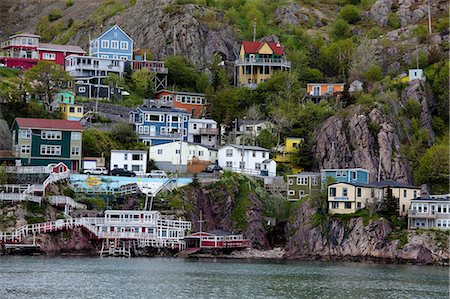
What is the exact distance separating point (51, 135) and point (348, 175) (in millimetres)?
30791

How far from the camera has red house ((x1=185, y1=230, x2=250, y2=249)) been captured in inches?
4446

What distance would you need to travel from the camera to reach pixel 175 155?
427ft

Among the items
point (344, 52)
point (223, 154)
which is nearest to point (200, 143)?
point (223, 154)

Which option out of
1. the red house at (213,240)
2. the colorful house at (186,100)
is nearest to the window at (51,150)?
the red house at (213,240)

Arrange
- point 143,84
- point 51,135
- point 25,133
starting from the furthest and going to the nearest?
1. point 143,84
2. point 51,135
3. point 25,133

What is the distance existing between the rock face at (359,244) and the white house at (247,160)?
43.3ft

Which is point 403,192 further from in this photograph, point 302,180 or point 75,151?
point 75,151

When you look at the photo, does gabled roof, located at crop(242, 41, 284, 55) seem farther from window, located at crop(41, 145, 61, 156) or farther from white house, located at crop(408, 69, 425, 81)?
window, located at crop(41, 145, 61, 156)

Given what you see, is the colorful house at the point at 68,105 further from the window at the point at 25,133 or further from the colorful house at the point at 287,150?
the colorful house at the point at 287,150

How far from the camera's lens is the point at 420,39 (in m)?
158

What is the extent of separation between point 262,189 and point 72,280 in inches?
1535

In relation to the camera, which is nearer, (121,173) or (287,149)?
(121,173)

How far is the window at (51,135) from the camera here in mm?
123375

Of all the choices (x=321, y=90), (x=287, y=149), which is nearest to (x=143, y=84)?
(x=321, y=90)
